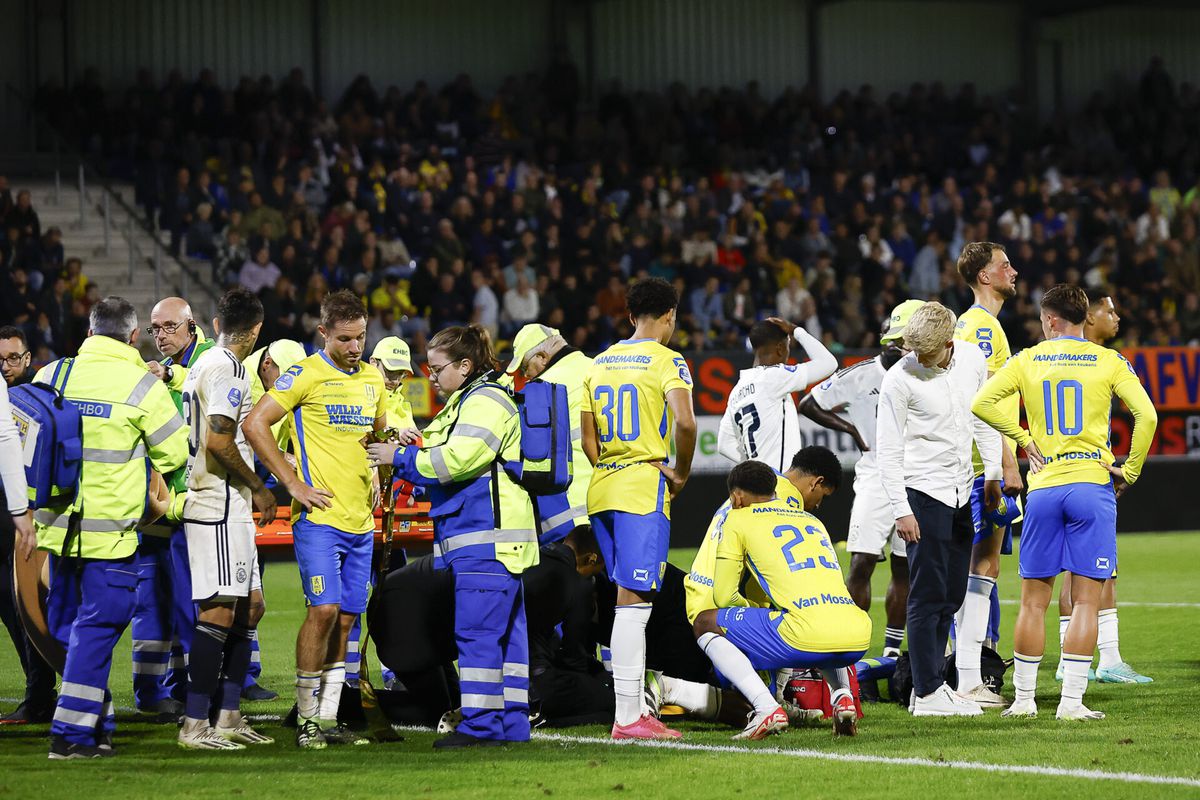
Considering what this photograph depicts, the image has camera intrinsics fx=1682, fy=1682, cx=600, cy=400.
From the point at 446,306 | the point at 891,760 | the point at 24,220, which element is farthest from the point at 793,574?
the point at 24,220

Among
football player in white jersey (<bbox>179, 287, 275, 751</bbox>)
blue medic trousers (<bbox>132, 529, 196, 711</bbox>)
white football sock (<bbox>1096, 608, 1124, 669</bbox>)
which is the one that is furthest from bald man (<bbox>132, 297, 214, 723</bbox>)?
white football sock (<bbox>1096, 608, 1124, 669</bbox>)

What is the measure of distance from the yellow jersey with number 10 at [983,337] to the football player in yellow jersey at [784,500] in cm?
106

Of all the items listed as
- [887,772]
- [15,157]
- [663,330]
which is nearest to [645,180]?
[15,157]

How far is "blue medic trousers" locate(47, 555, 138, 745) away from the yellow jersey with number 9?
7.60 ft

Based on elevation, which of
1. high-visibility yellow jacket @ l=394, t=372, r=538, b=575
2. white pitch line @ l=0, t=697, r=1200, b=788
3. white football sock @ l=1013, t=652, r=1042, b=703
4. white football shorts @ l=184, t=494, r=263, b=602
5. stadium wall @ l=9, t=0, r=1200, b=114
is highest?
stadium wall @ l=9, t=0, r=1200, b=114

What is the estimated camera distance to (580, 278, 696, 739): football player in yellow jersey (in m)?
8.27

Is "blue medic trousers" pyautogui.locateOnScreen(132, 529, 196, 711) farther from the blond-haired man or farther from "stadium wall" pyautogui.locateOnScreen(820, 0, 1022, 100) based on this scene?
"stadium wall" pyautogui.locateOnScreen(820, 0, 1022, 100)

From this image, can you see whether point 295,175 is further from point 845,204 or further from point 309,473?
point 309,473

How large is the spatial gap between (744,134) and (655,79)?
2681 mm

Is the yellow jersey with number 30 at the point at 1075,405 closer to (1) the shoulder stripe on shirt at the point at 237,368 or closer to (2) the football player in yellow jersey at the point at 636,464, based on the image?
(2) the football player in yellow jersey at the point at 636,464

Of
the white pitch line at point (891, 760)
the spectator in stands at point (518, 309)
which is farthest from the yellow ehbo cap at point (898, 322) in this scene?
the spectator in stands at point (518, 309)

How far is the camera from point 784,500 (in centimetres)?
863

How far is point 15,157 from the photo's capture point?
23.7 m

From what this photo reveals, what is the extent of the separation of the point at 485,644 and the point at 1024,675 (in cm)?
285
